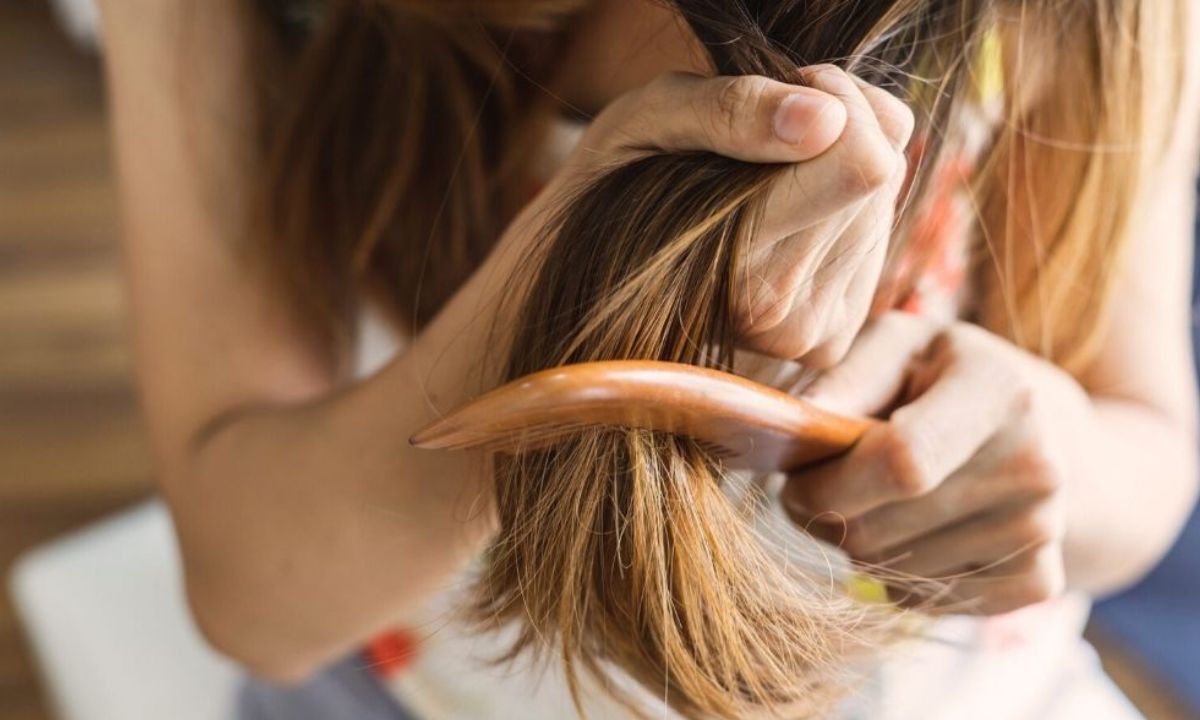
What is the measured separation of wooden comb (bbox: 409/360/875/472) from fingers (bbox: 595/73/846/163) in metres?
0.06

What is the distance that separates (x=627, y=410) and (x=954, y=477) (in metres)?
0.16

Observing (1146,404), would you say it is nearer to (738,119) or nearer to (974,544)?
(974,544)

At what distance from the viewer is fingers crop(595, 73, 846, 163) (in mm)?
243

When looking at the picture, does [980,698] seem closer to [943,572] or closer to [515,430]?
[943,572]

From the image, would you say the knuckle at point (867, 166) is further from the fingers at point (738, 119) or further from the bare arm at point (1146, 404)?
the bare arm at point (1146, 404)

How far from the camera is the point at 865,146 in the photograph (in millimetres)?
247

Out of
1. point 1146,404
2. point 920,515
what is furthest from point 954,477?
point 1146,404

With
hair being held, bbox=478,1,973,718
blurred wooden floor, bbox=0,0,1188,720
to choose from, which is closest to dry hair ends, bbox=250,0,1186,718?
hair being held, bbox=478,1,973,718

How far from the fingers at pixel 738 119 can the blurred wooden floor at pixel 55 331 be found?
1055mm

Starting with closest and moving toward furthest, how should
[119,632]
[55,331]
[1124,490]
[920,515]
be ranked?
[920,515], [1124,490], [119,632], [55,331]

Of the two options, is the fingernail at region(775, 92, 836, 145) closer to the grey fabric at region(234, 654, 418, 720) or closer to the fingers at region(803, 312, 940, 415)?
the fingers at region(803, 312, 940, 415)

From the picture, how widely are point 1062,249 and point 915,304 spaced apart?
8 cm

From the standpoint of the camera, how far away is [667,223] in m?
0.26

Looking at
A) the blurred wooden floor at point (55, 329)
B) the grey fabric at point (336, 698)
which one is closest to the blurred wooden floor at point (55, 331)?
the blurred wooden floor at point (55, 329)
